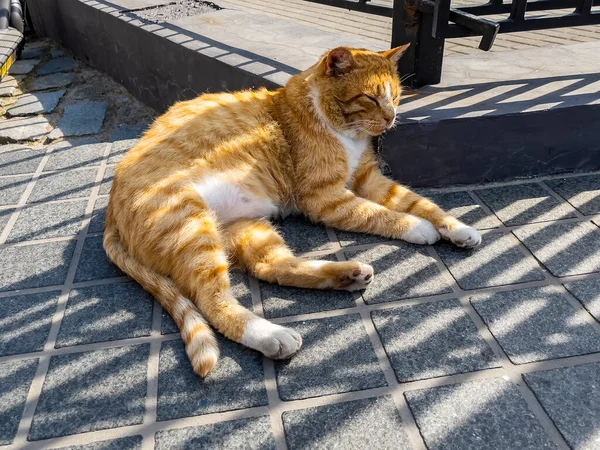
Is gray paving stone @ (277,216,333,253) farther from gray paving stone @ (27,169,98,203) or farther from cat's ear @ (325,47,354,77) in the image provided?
gray paving stone @ (27,169,98,203)

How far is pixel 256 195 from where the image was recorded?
282 cm

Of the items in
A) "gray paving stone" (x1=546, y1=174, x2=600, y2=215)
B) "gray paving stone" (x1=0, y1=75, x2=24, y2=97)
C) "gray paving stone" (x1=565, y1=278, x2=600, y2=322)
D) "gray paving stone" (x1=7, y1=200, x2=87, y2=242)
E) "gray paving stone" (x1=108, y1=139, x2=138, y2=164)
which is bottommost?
"gray paving stone" (x1=0, y1=75, x2=24, y2=97)

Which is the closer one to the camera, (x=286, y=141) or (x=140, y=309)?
(x=140, y=309)

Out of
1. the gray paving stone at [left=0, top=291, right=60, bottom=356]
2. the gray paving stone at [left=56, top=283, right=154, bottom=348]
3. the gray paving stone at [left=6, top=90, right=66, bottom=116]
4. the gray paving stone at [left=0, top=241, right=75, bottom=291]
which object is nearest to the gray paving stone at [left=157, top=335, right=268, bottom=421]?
the gray paving stone at [left=56, top=283, right=154, bottom=348]

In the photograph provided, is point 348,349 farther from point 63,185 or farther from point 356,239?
point 63,185

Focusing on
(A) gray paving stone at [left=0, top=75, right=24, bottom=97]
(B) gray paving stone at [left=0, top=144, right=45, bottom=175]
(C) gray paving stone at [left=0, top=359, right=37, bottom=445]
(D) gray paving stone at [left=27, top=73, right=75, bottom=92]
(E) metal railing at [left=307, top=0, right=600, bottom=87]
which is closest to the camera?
(C) gray paving stone at [left=0, top=359, right=37, bottom=445]

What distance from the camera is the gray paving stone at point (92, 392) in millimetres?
1873

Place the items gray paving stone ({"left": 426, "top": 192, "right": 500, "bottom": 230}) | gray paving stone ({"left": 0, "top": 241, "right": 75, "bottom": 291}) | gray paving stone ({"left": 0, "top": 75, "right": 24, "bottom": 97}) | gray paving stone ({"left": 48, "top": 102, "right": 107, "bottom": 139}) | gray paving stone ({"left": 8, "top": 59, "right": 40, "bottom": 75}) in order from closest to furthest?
gray paving stone ({"left": 0, "top": 241, "right": 75, "bottom": 291}), gray paving stone ({"left": 426, "top": 192, "right": 500, "bottom": 230}), gray paving stone ({"left": 48, "top": 102, "right": 107, "bottom": 139}), gray paving stone ({"left": 0, "top": 75, "right": 24, "bottom": 97}), gray paving stone ({"left": 8, "top": 59, "right": 40, "bottom": 75})

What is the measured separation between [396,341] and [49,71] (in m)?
5.70

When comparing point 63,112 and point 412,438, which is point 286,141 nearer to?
point 412,438

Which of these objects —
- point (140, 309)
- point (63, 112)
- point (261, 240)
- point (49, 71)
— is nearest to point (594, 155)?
point (261, 240)

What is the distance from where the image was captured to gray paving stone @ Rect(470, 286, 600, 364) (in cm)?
206

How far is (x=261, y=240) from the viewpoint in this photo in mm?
2656

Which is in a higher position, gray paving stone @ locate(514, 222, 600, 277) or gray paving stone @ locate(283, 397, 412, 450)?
gray paving stone @ locate(514, 222, 600, 277)
